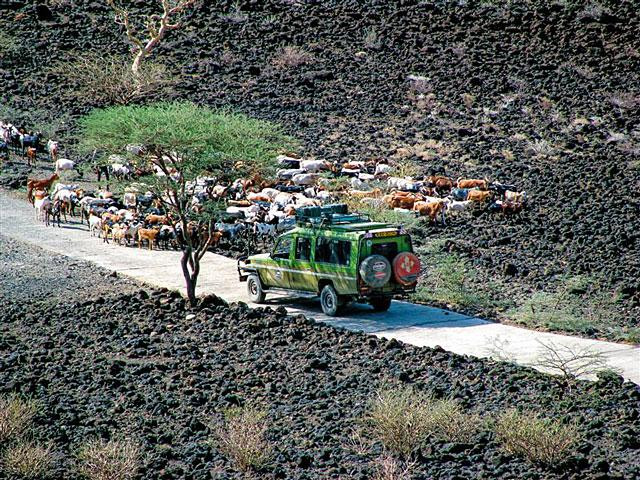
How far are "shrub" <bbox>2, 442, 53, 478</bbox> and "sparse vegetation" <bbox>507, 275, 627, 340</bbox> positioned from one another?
9.84m

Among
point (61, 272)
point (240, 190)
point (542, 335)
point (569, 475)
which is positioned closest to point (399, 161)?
point (240, 190)

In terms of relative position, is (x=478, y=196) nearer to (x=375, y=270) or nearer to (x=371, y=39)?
(x=375, y=270)

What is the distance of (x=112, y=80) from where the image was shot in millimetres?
45656

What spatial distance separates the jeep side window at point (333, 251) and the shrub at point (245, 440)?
602 cm

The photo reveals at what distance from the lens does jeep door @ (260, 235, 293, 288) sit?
22.4 meters

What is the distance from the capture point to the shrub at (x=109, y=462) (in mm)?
13664

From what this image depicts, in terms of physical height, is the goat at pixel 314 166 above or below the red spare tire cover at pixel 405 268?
above

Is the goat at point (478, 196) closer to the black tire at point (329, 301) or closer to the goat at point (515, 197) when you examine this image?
the goat at point (515, 197)

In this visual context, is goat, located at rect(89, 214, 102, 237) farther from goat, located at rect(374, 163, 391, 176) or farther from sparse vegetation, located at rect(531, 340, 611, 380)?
sparse vegetation, located at rect(531, 340, 611, 380)

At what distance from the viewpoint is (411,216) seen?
29312 mm

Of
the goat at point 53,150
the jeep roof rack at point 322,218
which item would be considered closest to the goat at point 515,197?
the jeep roof rack at point 322,218

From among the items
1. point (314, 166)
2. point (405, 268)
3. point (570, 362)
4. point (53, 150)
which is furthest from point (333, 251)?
point (53, 150)

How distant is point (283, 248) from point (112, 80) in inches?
980

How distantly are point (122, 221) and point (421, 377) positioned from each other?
568 inches
